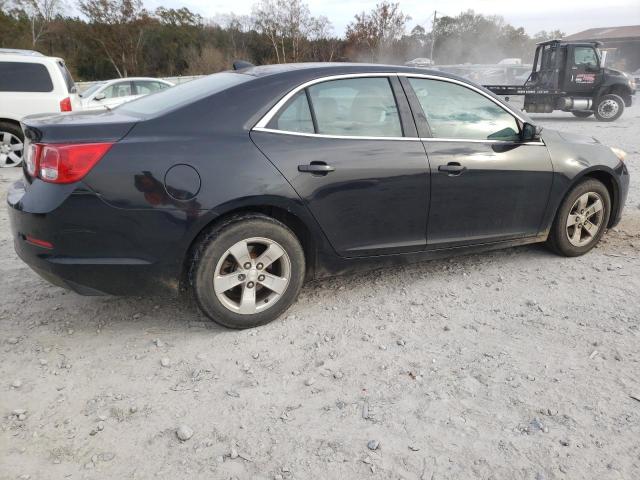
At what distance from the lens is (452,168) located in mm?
3459

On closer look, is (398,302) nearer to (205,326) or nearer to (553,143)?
(205,326)

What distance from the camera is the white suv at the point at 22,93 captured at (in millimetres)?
7852

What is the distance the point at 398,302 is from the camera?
11.6ft

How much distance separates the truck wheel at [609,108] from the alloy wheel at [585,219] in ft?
44.1

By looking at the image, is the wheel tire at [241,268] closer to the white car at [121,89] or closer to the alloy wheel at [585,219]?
the alloy wheel at [585,219]

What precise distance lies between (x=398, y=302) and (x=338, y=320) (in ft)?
1.61

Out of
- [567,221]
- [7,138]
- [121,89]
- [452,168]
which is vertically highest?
[121,89]

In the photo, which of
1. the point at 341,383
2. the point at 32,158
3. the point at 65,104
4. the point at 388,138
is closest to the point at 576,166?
the point at 388,138

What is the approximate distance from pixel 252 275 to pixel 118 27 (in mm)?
35700

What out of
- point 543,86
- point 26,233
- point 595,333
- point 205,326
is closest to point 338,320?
point 205,326

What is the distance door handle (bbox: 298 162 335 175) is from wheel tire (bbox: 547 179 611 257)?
Result: 215 cm

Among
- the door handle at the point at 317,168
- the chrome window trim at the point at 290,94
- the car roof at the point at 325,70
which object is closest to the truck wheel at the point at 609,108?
the car roof at the point at 325,70

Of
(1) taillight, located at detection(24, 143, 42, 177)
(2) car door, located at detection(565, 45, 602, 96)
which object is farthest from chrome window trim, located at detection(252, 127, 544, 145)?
(2) car door, located at detection(565, 45, 602, 96)

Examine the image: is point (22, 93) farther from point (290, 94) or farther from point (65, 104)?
point (290, 94)
